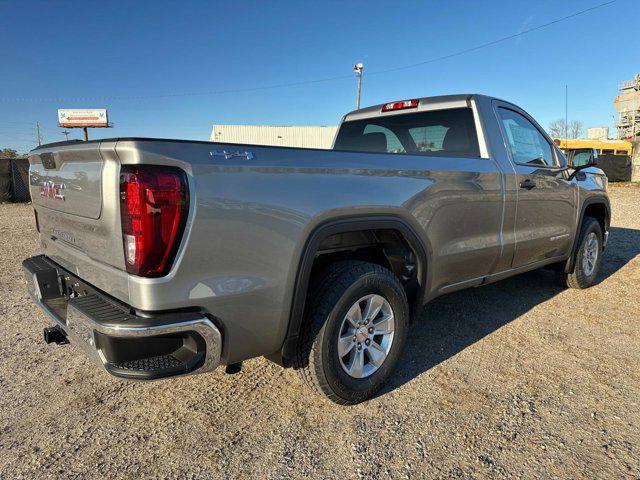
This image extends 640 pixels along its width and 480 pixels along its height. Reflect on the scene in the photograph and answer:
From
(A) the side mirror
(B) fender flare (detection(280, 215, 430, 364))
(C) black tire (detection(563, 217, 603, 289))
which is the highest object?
(A) the side mirror

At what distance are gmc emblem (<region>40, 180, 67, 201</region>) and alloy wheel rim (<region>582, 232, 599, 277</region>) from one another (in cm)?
512

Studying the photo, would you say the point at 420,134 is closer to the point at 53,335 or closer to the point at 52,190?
the point at 52,190

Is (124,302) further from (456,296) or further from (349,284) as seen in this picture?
(456,296)

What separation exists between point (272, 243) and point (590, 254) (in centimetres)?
470

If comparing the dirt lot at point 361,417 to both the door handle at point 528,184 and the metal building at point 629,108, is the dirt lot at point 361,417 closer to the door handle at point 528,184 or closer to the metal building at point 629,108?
the door handle at point 528,184

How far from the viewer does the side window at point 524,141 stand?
154 inches

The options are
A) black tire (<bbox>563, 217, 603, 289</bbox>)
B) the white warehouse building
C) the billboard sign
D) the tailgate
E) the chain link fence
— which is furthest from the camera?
the white warehouse building

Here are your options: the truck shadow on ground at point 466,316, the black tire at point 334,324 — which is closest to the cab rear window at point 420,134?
the black tire at point 334,324

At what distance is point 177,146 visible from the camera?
73.3 inches

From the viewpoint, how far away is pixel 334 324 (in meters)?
2.48

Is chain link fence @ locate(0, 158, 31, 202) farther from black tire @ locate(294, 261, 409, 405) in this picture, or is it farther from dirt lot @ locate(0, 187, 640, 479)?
black tire @ locate(294, 261, 409, 405)

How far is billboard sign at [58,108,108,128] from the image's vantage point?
37.3m

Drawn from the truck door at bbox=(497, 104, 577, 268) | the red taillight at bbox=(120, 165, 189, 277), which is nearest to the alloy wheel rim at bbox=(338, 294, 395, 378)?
the red taillight at bbox=(120, 165, 189, 277)

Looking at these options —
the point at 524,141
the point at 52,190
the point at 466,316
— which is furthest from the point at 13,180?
the point at 524,141
